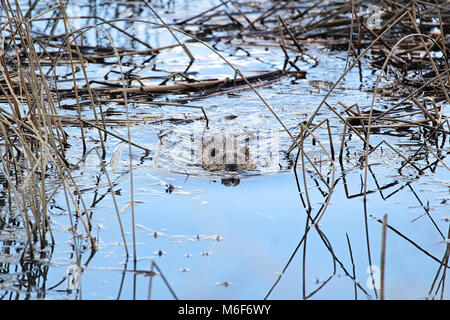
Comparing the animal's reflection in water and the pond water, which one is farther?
the animal's reflection in water

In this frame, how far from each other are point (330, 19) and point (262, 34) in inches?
37.2

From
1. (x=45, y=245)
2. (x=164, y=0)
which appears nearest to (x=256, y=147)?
(x=45, y=245)

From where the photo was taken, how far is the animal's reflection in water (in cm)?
392

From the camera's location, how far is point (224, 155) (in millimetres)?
4055

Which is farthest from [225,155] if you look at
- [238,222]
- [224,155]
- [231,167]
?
[238,222]

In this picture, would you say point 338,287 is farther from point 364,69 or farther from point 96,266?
point 364,69

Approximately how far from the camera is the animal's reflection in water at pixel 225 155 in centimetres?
392

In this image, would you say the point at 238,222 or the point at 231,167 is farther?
the point at 231,167

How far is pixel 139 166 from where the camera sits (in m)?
3.77

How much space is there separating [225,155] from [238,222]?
1071 mm

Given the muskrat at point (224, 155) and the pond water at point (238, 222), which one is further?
the muskrat at point (224, 155)

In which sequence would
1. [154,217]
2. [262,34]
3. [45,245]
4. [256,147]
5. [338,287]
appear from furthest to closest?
[262,34]
[256,147]
[154,217]
[45,245]
[338,287]

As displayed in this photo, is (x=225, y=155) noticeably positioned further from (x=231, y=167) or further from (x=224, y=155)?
(x=231, y=167)

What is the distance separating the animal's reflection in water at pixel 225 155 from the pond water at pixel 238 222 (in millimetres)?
75
